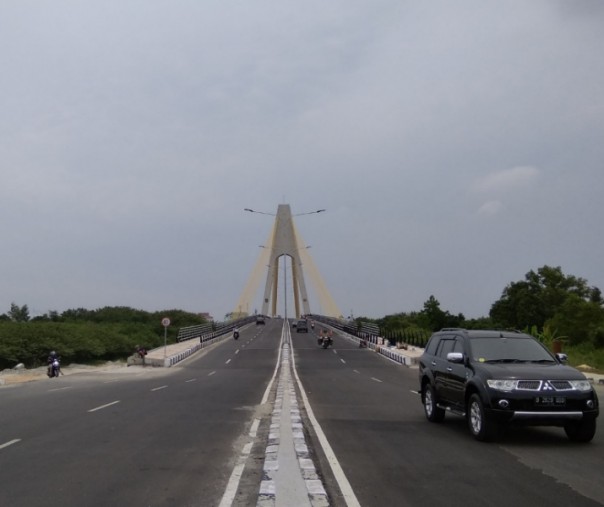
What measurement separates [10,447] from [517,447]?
7.98 meters

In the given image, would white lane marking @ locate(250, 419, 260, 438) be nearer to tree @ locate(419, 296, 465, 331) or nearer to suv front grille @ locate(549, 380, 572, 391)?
suv front grille @ locate(549, 380, 572, 391)

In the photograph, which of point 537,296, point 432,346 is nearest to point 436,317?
point 537,296

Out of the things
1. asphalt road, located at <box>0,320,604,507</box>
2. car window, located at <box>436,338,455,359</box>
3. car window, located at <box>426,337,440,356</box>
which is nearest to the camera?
asphalt road, located at <box>0,320,604,507</box>

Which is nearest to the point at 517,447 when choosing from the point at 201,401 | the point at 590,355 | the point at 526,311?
the point at 201,401

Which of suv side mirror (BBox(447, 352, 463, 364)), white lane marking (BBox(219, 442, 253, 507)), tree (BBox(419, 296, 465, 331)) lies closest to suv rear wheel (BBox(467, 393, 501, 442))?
suv side mirror (BBox(447, 352, 463, 364))

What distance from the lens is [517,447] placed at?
10.4 m

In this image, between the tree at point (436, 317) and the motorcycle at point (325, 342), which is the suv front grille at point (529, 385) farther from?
the tree at point (436, 317)

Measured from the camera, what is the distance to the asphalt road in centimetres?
728

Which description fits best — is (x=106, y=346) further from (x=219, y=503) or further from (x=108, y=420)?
(x=219, y=503)

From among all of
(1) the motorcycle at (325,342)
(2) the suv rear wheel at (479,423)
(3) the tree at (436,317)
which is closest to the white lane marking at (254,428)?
(2) the suv rear wheel at (479,423)

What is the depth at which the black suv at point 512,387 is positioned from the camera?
10.1 metres

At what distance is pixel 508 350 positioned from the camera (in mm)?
11672

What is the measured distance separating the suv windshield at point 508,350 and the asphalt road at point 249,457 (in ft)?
4.38

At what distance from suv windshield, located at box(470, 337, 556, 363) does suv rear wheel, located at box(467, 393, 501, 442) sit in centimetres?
80
